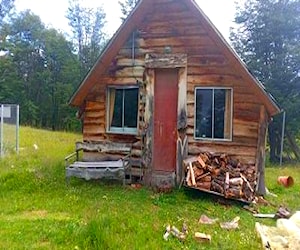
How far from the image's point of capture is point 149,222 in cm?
629

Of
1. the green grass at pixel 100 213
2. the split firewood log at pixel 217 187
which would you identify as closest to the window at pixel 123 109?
the green grass at pixel 100 213

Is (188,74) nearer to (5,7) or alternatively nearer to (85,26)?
(85,26)

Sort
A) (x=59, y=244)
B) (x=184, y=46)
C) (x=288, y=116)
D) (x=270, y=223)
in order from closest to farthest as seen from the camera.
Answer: (x=59, y=244)
(x=270, y=223)
(x=184, y=46)
(x=288, y=116)

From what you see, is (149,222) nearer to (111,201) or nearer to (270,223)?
(111,201)

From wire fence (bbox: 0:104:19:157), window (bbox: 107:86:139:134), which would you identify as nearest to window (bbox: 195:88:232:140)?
window (bbox: 107:86:139:134)

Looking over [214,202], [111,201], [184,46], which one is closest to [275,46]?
[184,46]

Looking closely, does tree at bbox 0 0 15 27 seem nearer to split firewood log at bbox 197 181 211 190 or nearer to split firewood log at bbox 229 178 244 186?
split firewood log at bbox 197 181 211 190

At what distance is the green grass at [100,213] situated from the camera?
17.4ft

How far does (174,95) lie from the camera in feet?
30.5

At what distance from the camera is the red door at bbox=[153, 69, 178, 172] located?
930cm

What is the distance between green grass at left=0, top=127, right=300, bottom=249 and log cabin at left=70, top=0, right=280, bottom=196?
1099 mm

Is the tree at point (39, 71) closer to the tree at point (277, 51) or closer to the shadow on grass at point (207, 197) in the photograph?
the tree at point (277, 51)

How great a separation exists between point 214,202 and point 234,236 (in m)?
2.24

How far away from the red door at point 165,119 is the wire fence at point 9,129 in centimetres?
A: 575
